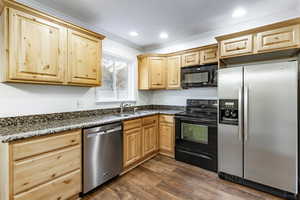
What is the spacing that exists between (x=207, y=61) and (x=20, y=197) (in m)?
3.36

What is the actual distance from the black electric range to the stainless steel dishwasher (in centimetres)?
124

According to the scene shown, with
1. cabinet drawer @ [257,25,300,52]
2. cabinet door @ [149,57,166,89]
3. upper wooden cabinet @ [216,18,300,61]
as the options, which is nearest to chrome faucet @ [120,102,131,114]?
cabinet door @ [149,57,166,89]

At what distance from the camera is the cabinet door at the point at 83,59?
7.06 feet

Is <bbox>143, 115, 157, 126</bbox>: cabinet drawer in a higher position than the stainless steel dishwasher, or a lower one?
higher

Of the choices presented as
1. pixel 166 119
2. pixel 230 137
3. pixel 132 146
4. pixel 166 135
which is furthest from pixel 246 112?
pixel 132 146

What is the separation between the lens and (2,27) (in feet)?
5.63

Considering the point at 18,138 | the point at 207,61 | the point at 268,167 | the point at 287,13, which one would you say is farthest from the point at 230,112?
the point at 18,138

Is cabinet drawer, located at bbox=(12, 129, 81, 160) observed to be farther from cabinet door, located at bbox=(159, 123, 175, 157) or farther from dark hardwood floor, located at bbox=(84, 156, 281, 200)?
cabinet door, located at bbox=(159, 123, 175, 157)

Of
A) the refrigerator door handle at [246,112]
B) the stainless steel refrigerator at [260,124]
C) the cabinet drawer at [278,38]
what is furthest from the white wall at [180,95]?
the cabinet drawer at [278,38]

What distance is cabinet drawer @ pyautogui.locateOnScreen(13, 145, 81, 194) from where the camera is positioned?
4.66 feet

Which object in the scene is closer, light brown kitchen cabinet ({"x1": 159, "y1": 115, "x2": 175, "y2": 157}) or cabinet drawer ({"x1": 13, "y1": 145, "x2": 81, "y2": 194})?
cabinet drawer ({"x1": 13, "y1": 145, "x2": 81, "y2": 194})

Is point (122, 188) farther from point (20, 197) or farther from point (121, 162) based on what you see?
point (20, 197)

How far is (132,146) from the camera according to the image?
272 centimetres

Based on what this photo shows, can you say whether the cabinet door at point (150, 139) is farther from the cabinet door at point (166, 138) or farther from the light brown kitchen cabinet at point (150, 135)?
the cabinet door at point (166, 138)
